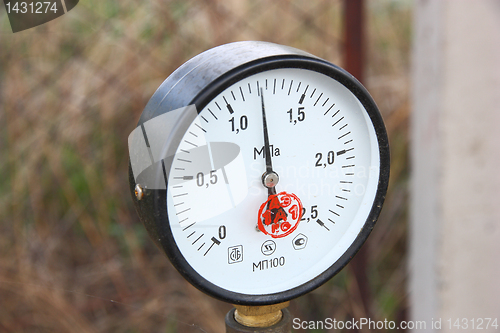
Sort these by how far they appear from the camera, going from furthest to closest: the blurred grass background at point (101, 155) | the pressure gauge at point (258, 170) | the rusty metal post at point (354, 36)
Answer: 1. the blurred grass background at point (101, 155)
2. the rusty metal post at point (354, 36)
3. the pressure gauge at point (258, 170)

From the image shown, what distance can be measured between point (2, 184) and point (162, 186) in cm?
112

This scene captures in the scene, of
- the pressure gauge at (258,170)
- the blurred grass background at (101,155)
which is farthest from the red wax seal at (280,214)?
the blurred grass background at (101,155)

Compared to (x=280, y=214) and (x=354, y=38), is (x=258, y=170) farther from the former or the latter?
(x=354, y=38)

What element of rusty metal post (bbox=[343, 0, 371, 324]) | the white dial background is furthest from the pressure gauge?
rusty metal post (bbox=[343, 0, 371, 324])

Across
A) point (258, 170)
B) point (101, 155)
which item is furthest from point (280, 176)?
point (101, 155)

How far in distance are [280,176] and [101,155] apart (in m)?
1.01

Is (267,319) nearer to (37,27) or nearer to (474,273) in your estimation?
(474,273)

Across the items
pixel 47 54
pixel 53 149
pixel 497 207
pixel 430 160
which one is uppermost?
pixel 47 54

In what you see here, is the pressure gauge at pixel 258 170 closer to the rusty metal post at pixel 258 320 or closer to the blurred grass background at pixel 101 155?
the rusty metal post at pixel 258 320

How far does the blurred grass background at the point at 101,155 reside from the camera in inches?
54.4

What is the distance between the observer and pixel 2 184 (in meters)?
1.41

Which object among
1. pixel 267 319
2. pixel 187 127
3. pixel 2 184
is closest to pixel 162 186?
pixel 187 127

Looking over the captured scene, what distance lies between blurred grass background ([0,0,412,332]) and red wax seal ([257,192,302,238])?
0.78 m

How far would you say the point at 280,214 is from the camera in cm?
58
